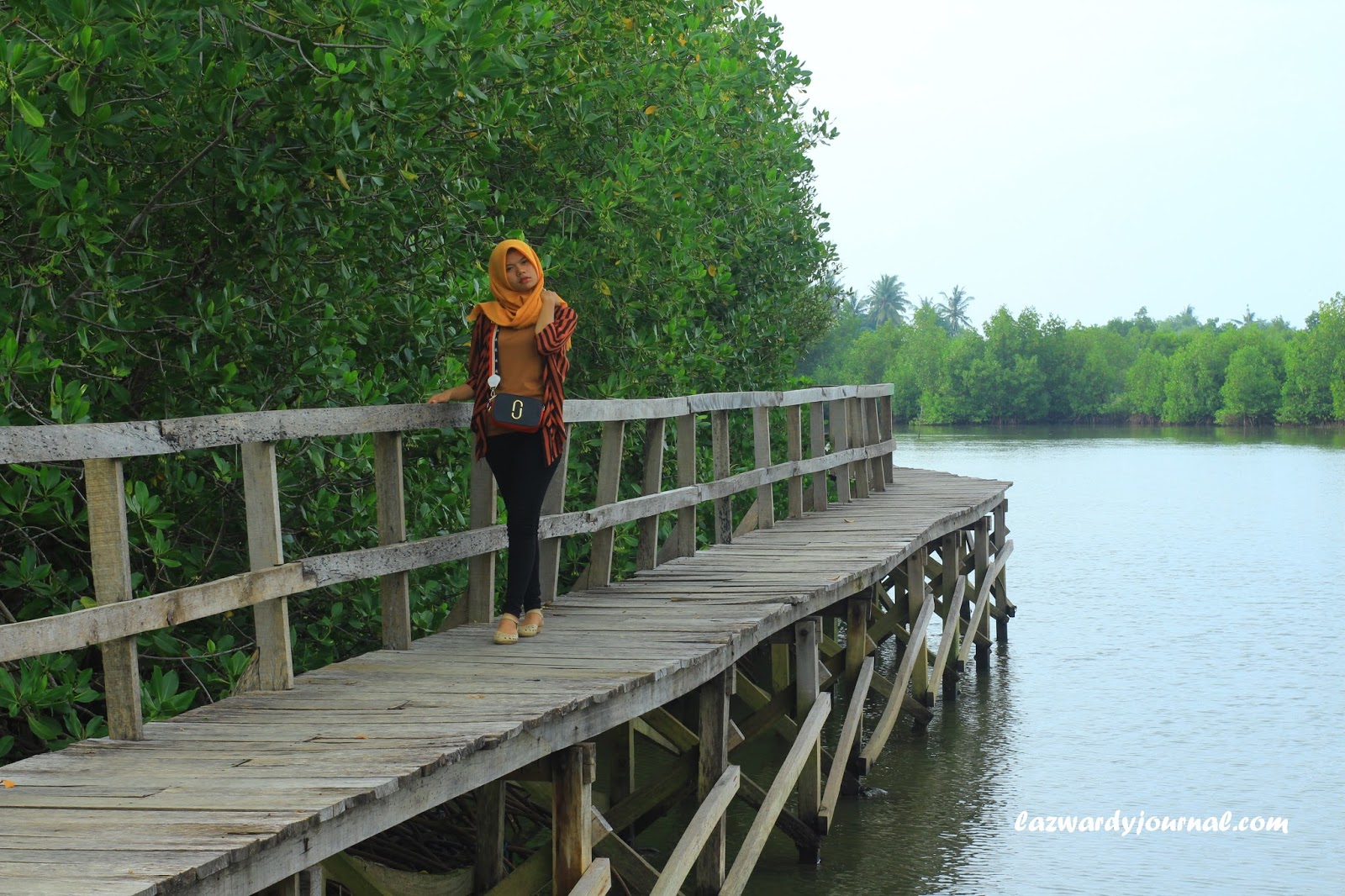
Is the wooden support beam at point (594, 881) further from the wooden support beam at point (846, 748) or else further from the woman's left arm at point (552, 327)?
the wooden support beam at point (846, 748)

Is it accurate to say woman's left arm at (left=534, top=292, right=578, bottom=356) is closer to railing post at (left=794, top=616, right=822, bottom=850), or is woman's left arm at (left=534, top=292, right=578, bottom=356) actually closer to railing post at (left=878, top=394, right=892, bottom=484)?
railing post at (left=794, top=616, right=822, bottom=850)

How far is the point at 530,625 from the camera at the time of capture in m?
6.50

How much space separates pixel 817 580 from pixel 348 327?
2.93 m

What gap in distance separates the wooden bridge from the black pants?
176 millimetres

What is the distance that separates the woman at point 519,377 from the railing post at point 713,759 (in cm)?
119

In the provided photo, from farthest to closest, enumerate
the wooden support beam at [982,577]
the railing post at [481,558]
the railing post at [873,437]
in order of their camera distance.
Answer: the wooden support beam at [982,577]
the railing post at [873,437]
the railing post at [481,558]

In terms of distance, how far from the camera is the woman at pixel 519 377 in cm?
611

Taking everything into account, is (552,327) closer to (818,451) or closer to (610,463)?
(610,463)

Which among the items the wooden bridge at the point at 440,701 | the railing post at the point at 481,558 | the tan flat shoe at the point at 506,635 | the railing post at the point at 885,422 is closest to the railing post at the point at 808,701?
the wooden bridge at the point at 440,701

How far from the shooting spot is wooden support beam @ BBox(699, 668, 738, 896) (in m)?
7.00

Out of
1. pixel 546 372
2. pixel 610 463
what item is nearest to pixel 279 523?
pixel 546 372

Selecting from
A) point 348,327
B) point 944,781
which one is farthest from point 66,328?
point 944,781

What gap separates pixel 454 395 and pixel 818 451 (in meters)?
7.45

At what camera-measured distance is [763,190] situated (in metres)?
14.7
